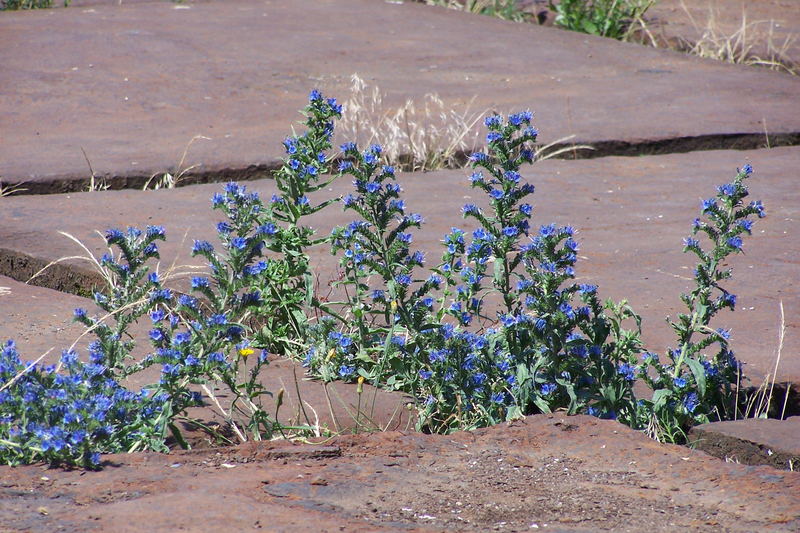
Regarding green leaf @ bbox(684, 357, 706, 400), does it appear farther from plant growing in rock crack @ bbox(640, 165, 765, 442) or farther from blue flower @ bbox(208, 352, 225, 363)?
blue flower @ bbox(208, 352, 225, 363)

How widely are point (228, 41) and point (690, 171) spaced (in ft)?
9.37

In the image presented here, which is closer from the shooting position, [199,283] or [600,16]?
[199,283]

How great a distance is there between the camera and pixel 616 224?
3721mm

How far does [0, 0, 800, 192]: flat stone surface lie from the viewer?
14.8 ft

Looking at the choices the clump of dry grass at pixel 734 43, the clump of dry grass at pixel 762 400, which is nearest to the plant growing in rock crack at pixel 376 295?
the clump of dry grass at pixel 762 400

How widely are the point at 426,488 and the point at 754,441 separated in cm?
71

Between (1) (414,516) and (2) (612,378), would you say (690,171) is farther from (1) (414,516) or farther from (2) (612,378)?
(1) (414,516)

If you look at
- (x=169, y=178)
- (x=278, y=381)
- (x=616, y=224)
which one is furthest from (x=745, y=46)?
(x=278, y=381)

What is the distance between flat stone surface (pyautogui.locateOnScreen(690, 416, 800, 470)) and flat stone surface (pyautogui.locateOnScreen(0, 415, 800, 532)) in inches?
6.2

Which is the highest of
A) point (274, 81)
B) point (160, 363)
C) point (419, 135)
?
point (274, 81)

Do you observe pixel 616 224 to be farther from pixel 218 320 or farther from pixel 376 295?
pixel 218 320

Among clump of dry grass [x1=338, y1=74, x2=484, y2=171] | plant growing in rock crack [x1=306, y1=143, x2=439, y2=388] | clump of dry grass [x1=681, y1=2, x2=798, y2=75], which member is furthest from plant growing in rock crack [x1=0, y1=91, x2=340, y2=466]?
clump of dry grass [x1=681, y1=2, x2=798, y2=75]

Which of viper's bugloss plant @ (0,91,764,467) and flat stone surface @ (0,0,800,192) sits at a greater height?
flat stone surface @ (0,0,800,192)

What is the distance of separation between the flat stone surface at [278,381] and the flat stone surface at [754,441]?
0.63 metres
